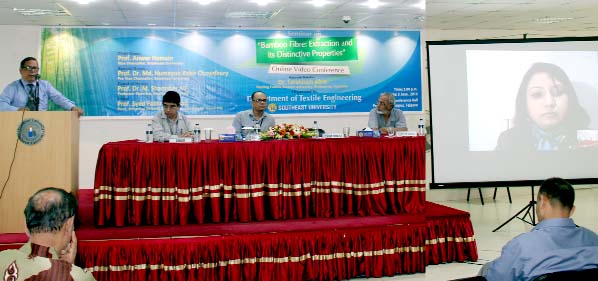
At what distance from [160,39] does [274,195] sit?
14.6 ft

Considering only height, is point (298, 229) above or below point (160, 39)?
below

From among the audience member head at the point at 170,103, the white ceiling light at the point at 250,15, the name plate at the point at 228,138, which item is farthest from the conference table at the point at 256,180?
the white ceiling light at the point at 250,15

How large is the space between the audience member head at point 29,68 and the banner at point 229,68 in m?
2.45

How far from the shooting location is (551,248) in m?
1.84

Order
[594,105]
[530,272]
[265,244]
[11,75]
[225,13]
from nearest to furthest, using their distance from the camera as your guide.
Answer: [530,272] → [265,244] → [594,105] → [225,13] → [11,75]

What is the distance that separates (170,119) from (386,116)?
229 centimetres

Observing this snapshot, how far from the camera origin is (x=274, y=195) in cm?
370

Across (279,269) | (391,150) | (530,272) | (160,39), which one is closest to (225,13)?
(160,39)

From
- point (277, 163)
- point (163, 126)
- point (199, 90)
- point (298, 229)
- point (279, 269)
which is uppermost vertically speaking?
point (199, 90)

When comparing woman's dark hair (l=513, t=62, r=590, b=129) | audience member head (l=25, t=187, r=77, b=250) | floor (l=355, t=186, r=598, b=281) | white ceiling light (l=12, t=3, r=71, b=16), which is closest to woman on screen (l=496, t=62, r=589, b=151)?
woman's dark hair (l=513, t=62, r=590, b=129)

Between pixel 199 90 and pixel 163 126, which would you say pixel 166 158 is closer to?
pixel 163 126

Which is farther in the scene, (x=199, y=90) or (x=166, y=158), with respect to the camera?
(x=199, y=90)

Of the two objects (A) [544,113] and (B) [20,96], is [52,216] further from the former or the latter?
(A) [544,113]

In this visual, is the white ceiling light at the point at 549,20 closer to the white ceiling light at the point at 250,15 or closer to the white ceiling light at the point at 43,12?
the white ceiling light at the point at 250,15
